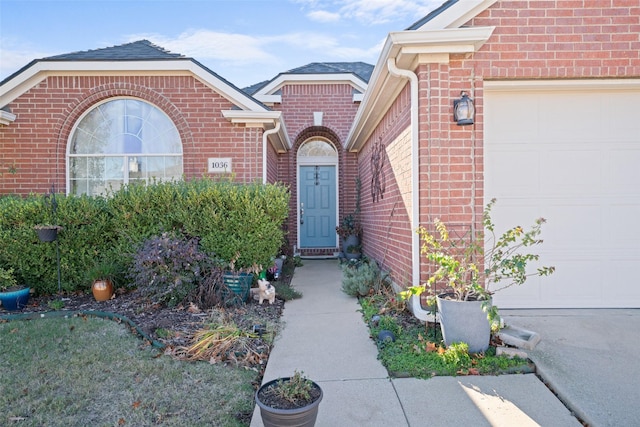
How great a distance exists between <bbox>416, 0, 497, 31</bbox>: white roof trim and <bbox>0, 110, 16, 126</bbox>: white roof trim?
7074 mm

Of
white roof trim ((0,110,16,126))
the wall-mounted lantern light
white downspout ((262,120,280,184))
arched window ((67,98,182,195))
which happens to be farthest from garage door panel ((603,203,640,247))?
white roof trim ((0,110,16,126))

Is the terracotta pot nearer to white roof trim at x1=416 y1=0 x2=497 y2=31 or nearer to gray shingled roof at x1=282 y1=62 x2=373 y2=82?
white roof trim at x1=416 y1=0 x2=497 y2=31

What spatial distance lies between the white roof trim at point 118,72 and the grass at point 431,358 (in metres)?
4.98

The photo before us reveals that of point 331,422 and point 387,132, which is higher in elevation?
point 387,132

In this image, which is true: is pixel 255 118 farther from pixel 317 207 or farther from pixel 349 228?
pixel 317 207

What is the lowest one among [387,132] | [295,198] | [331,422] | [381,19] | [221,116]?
[331,422]

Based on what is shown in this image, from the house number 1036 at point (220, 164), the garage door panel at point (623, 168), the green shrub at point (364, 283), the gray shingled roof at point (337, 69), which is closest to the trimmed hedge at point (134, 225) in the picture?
the green shrub at point (364, 283)

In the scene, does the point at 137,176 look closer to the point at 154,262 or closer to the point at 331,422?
the point at 154,262

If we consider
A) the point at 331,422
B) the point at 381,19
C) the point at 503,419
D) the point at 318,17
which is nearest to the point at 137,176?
the point at 318,17

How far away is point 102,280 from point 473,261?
4.83 meters

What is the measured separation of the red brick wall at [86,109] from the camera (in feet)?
23.9

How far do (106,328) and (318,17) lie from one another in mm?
6634

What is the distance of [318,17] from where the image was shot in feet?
26.0

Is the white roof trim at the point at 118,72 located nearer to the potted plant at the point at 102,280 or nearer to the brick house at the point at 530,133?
the brick house at the point at 530,133
